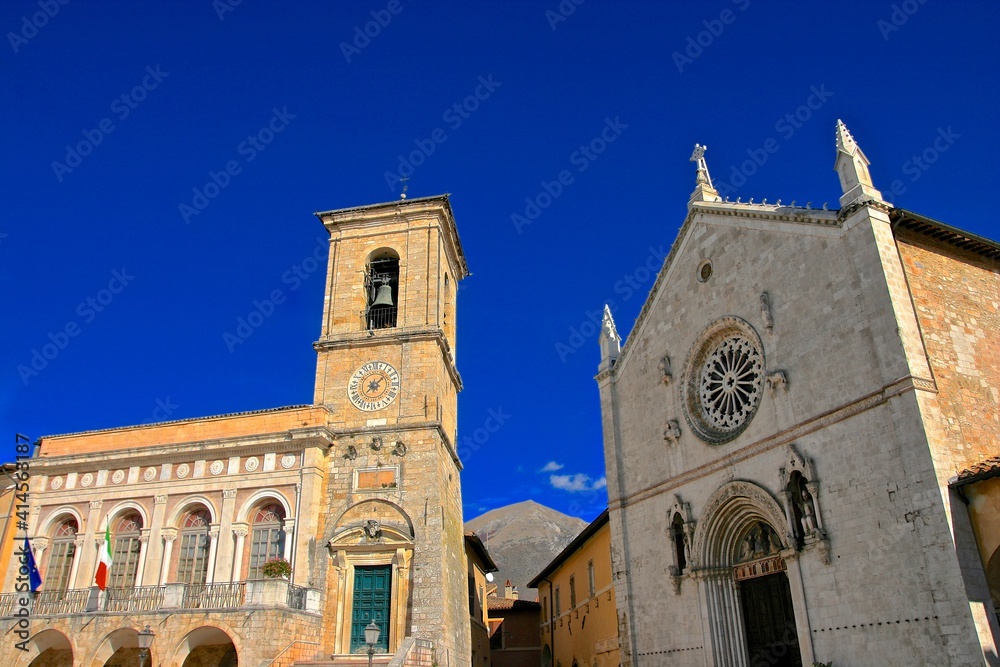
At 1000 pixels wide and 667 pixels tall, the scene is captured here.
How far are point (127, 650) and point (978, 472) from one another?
2025 cm

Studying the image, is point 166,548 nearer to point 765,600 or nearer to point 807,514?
point 765,600

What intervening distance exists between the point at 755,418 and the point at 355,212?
575 inches

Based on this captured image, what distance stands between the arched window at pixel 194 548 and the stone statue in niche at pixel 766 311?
15.5 m

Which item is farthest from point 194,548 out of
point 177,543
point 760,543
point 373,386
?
point 760,543

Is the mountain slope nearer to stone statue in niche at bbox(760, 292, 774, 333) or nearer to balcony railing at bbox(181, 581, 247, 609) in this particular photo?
balcony railing at bbox(181, 581, 247, 609)

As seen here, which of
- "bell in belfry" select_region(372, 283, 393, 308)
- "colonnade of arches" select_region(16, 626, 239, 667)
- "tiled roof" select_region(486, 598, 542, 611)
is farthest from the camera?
"tiled roof" select_region(486, 598, 542, 611)

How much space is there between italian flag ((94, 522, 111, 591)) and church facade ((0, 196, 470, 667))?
39 centimetres

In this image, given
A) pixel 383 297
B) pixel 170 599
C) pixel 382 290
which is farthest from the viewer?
pixel 382 290

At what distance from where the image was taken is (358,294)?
24188 millimetres

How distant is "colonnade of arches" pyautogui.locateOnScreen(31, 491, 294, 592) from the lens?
66.1 feet

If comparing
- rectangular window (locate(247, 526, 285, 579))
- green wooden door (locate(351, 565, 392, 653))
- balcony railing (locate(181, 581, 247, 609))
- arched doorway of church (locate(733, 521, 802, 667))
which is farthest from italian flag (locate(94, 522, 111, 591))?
arched doorway of church (locate(733, 521, 802, 667))

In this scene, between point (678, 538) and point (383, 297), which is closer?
point (678, 538)

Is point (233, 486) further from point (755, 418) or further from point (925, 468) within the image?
point (925, 468)

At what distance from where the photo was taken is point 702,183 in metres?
22.4
